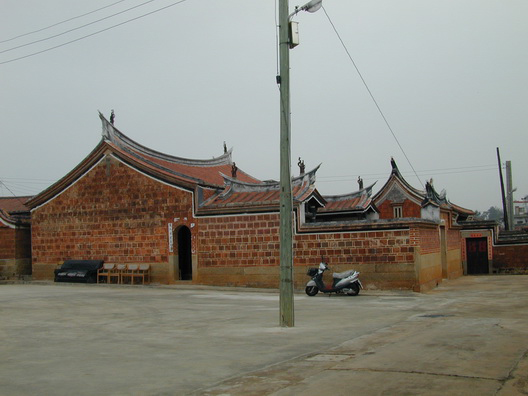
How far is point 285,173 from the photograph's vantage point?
10.7m

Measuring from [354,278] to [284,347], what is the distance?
8.65m

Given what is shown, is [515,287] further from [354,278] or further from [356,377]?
[356,377]

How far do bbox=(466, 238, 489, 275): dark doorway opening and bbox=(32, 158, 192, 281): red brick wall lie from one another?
617 inches

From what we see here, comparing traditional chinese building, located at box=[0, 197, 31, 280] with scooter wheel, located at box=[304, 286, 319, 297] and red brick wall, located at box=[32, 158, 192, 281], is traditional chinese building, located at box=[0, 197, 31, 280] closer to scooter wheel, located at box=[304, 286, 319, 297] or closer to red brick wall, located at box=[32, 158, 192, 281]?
red brick wall, located at box=[32, 158, 192, 281]

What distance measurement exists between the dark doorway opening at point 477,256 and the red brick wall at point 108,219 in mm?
15684

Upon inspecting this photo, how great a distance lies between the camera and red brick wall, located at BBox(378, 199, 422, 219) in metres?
34.1

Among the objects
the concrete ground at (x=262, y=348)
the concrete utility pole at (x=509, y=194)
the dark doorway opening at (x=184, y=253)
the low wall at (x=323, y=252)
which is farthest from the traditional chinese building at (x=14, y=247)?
the concrete utility pole at (x=509, y=194)

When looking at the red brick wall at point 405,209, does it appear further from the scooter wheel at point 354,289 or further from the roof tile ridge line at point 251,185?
the scooter wheel at point 354,289

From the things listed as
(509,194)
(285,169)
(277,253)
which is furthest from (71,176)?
(509,194)

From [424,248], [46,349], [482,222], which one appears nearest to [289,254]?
[46,349]

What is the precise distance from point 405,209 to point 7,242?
21.3 m

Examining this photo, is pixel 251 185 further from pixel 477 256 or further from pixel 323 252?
pixel 477 256

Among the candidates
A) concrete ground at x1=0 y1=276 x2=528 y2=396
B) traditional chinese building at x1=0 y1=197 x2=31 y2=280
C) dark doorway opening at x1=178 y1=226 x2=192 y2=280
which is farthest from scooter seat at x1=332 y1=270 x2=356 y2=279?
traditional chinese building at x1=0 y1=197 x2=31 y2=280

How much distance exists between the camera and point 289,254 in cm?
1048
